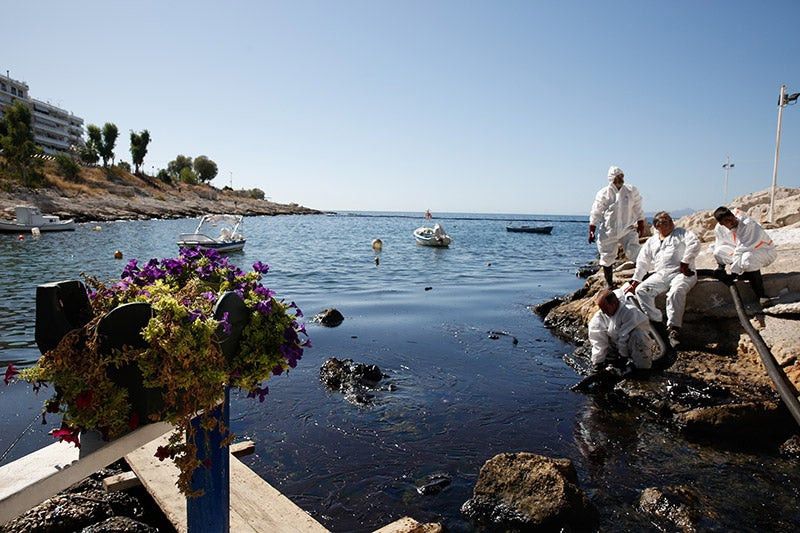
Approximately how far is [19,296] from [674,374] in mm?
19574

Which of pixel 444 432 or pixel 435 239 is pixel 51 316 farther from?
pixel 435 239

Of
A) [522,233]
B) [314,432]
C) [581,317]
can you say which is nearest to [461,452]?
[314,432]

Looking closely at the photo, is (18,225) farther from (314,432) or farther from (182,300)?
(182,300)

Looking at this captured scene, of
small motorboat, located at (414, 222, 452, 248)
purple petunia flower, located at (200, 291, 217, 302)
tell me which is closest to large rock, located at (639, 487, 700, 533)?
purple petunia flower, located at (200, 291, 217, 302)

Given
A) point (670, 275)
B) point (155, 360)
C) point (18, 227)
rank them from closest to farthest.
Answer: point (155, 360) < point (670, 275) < point (18, 227)

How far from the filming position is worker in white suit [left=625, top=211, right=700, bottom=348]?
29.4 feet

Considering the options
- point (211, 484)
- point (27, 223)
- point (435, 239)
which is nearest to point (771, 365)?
point (211, 484)

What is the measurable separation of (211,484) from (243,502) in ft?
4.41

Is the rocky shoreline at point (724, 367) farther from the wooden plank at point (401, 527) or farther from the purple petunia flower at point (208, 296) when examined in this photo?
the purple petunia flower at point (208, 296)

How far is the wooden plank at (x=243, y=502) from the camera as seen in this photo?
3955 mm

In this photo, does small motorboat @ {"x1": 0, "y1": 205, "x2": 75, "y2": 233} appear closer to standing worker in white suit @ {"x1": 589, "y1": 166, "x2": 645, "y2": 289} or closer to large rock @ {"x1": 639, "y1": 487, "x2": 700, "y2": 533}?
standing worker in white suit @ {"x1": 589, "y1": 166, "x2": 645, "y2": 289}

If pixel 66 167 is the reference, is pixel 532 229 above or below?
below

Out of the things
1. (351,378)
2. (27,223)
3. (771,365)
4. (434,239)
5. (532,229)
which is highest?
(27,223)

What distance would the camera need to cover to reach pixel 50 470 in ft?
7.67
